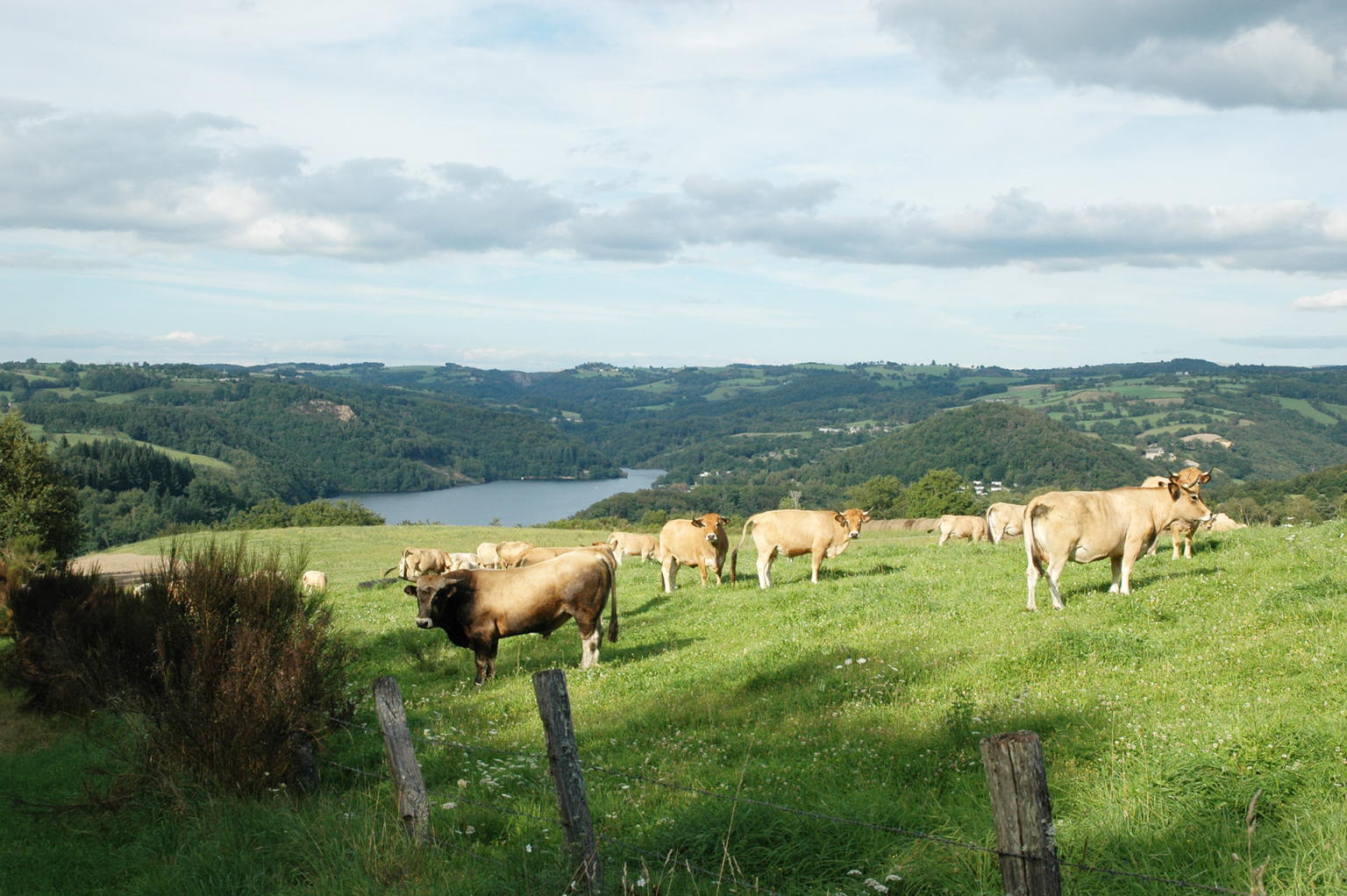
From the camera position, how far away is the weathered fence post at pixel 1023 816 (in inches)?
135

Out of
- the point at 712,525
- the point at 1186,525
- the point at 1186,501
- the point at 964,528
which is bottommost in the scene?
the point at 964,528

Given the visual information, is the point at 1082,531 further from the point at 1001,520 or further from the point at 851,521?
the point at 1001,520

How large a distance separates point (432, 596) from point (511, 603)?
1225 mm

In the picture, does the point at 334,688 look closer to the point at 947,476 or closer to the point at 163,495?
the point at 947,476

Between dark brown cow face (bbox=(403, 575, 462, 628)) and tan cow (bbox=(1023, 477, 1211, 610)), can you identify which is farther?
tan cow (bbox=(1023, 477, 1211, 610))

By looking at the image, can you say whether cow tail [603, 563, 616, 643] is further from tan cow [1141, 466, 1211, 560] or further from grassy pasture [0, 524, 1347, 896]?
tan cow [1141, 466, 1211, 560]

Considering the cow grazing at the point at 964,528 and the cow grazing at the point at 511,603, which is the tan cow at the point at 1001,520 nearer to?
the cow grazing at the point at 964,528

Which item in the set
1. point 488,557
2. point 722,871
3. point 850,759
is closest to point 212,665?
point 722,871

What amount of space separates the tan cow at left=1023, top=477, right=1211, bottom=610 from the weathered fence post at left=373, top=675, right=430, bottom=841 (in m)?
10.00

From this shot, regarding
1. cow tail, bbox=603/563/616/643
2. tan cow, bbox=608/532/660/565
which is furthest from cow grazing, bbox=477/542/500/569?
cow tail, bbox=603/563/616/643

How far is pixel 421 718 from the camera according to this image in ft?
33.9

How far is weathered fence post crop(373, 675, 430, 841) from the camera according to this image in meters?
6.26

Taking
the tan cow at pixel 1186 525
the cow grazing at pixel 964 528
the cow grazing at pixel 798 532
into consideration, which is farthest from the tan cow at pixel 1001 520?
the cow grazing at pixel 798 532

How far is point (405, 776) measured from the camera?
20.6 feet
